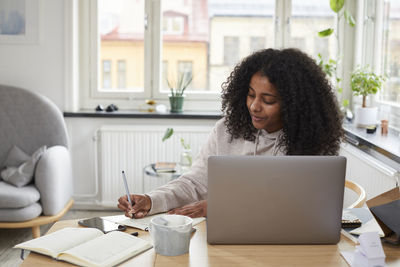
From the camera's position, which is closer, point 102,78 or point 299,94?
point 299,94

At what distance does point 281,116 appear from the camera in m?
1.78

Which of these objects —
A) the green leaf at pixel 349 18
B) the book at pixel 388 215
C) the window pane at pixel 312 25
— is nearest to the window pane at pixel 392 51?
the green leaf at pixel 349 18

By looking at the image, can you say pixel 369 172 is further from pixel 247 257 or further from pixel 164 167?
pixel 247 257

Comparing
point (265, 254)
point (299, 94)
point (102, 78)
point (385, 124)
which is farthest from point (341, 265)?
point (102, 78)

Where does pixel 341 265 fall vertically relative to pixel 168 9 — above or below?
below

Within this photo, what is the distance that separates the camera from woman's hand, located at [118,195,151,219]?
1482mm

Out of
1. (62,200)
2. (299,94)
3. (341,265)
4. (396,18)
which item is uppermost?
(396,18)

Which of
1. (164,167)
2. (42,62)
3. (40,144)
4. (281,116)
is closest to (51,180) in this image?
(40,144)

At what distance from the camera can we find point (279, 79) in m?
1.73

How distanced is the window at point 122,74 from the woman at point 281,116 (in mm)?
2242

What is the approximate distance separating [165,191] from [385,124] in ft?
5.64

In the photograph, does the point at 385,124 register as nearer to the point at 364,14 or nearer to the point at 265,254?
the point at 364,14

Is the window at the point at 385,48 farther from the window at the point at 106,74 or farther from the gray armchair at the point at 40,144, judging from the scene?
the gray armchair at the point at 40,144

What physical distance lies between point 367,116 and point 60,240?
2383 mm
